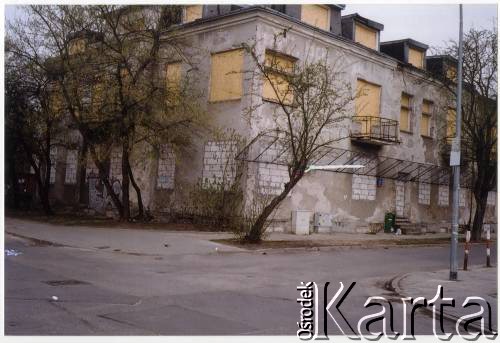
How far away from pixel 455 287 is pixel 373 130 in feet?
53.0

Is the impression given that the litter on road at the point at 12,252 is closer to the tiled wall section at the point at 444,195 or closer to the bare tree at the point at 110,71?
the bare tree at the point at 110,71

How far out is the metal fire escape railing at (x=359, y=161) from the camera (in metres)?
22.8

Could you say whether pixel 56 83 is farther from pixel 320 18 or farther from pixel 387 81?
pixel 387 81

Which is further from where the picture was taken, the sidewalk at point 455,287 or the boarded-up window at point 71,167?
the boarded-up window at point 71,167

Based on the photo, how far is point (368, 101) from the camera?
2772cm

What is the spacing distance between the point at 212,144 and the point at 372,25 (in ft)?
33.2

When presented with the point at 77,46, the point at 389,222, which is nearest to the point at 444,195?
the point at 389,222

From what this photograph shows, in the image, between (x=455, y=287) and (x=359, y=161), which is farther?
(x=359, y=161)

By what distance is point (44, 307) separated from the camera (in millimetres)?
7852

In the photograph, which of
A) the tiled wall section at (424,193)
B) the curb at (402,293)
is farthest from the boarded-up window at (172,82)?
the tiled wall section at (424,193)

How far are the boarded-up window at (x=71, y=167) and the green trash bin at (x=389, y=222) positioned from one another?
1623 centimetres

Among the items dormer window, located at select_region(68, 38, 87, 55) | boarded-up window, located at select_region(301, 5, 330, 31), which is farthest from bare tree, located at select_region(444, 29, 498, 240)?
dormer window, located at select_region(68, 38, 87, 55)

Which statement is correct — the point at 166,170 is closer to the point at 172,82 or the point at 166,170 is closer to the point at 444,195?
the point at 172,82

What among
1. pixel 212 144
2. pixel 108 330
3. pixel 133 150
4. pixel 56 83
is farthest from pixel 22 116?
pixel 108 330
